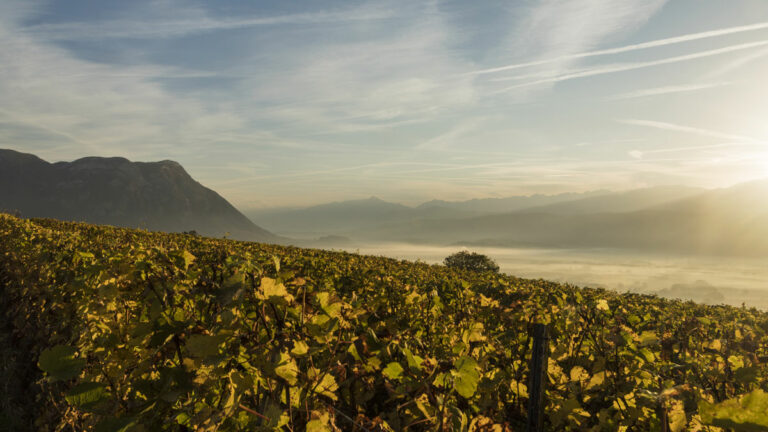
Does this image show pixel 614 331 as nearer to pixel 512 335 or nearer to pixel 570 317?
pixel 570 317

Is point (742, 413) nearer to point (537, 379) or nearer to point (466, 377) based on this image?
point (466, 377)

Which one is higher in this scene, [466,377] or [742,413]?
[742,413]

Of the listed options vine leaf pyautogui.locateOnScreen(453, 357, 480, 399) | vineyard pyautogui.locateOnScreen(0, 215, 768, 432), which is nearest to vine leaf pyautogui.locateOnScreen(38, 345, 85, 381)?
vineyard pyautogui.locateOnScreen(0, 215, 768, 432)

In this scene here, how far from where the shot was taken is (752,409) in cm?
92

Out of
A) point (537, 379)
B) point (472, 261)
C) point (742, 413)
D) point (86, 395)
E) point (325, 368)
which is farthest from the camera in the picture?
point (472, 261)

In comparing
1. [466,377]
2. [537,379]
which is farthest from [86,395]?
[537,379]

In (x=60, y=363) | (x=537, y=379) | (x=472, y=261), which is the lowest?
(x=472, y=261)

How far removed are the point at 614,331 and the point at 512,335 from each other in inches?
39.9

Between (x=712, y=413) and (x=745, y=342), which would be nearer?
(x=712, y=413)

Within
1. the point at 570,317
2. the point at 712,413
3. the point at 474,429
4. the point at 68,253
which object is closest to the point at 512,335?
the point at 570,317

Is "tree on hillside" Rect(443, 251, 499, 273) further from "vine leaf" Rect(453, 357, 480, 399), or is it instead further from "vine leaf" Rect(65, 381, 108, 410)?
"vine leaf" Rect(65, 381, 108, 410)

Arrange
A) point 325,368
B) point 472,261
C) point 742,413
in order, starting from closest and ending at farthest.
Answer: point 742,413
point 325,368
point 472,261

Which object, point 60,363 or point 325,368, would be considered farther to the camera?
point 325,368

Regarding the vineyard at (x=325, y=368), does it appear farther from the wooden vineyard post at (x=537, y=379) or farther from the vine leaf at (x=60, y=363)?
the wooden vineyard post at (x=537, y=379)
